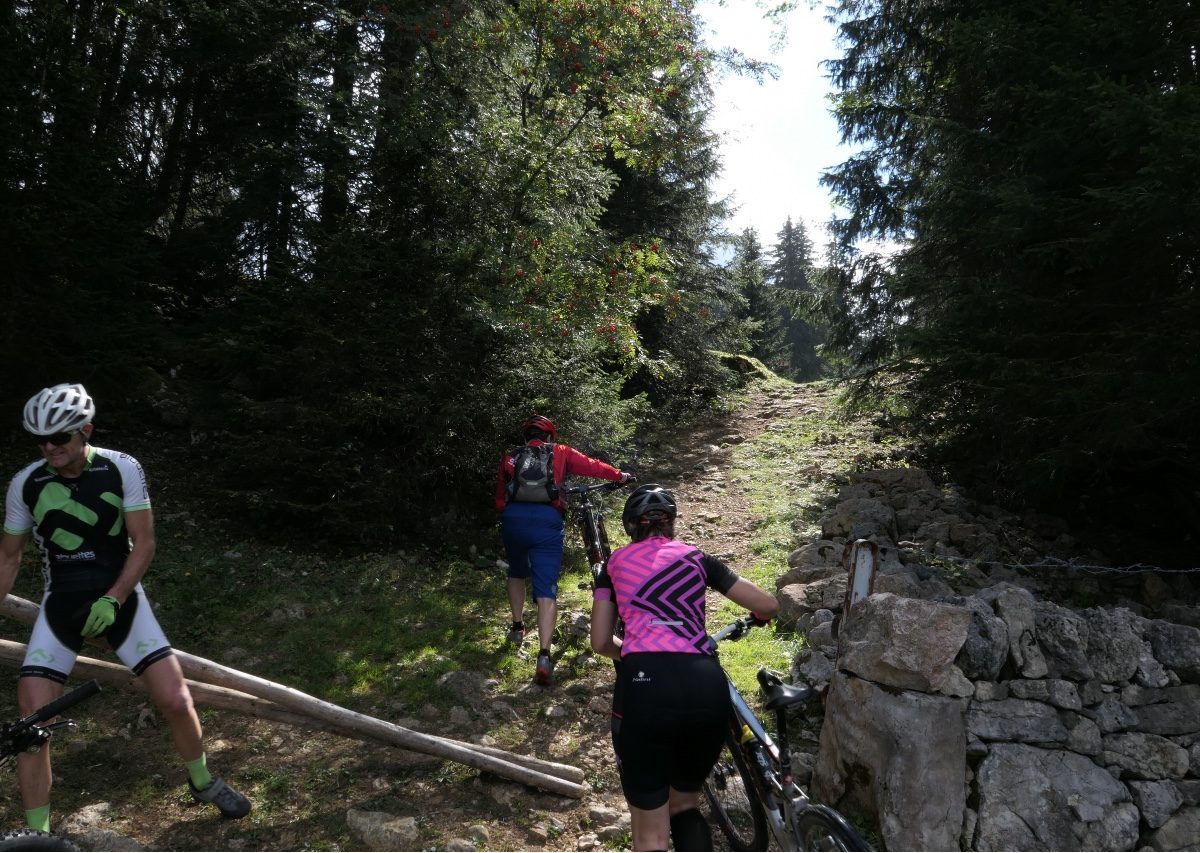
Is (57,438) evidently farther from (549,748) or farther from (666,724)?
(549,748)

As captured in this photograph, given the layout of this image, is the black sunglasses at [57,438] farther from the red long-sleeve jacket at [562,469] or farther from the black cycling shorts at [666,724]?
the red long-sleeve jacket at [562,469]

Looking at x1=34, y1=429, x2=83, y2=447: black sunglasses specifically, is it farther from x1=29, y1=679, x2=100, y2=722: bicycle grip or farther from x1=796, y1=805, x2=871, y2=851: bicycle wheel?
x1=796, y1=805, x2=871, y2=851: bicycle wheel

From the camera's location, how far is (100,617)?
11.2 feet

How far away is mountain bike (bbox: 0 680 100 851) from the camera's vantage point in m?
2.72

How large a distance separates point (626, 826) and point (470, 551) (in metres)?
5.39

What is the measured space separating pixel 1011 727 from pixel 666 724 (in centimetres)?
273

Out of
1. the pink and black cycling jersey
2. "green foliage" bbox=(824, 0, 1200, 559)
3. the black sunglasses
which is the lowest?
the pink and black cycling jersey

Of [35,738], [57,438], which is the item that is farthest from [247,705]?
[57,438]

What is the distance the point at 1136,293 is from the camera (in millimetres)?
7344

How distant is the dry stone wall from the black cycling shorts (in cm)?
180

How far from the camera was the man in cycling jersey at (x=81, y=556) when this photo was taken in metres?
3.52

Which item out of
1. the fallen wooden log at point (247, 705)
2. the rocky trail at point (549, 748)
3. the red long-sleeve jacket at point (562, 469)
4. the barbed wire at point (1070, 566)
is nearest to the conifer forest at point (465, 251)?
the barbed wire at point (1070, 566)

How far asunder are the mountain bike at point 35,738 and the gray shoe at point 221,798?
0.89 metres

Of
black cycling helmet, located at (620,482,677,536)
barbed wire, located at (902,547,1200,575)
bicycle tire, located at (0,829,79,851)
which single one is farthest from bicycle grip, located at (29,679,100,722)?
barbed wire, located at (902,547,1200,575)
